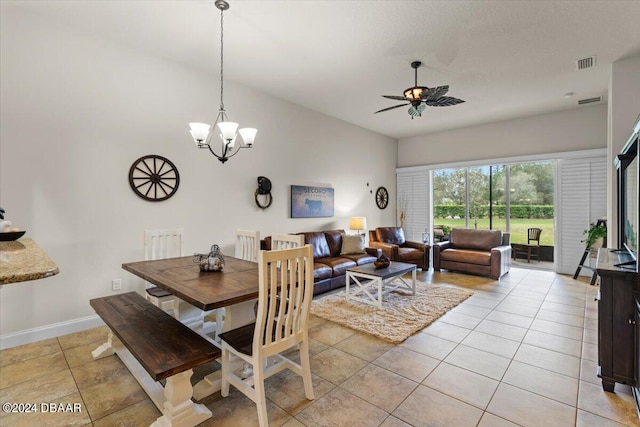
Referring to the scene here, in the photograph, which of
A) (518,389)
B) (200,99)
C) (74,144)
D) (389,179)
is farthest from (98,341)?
(389,179)

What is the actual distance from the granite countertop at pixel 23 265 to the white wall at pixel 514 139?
7120mm

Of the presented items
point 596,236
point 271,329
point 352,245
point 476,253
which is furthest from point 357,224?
point 271,329

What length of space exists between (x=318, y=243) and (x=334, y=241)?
419 millimetres

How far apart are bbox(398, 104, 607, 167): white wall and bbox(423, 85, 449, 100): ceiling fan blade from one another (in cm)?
365

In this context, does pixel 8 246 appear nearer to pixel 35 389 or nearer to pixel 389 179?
pixel 35 389

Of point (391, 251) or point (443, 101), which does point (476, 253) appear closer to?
point (391, 251)

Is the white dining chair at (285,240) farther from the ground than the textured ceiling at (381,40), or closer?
closer

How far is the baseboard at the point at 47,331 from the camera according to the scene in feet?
9.00

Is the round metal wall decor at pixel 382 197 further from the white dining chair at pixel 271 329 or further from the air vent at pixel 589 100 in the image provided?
the white dining chair at pixel 271 329

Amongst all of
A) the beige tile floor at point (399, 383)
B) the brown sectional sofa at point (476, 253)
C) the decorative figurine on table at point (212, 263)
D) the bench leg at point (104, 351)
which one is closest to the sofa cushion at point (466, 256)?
the brown sectional sofa at point (476, 253)

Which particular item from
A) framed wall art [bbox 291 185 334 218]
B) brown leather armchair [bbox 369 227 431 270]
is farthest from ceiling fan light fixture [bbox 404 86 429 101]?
brown leather armchair [bbox 369 227 431 270]

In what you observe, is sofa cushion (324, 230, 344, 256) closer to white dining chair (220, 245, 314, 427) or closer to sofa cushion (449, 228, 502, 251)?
sofa cushion (449, 228, 502, 251)

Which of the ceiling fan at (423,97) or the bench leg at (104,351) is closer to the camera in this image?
the bench leg at (104,351)

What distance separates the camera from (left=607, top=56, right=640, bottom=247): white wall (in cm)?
356
